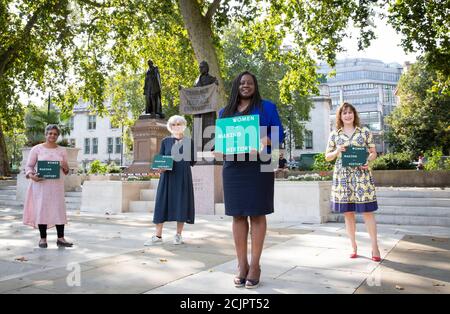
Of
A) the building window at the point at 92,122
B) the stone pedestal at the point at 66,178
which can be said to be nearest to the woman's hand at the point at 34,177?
the stone pedestal at the point at 66,178

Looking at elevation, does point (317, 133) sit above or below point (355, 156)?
above

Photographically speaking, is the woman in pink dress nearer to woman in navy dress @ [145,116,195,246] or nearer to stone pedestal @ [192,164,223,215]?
woman in navy dress @ [145,116,195,246]

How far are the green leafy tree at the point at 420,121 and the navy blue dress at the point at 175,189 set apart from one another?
30.3 m

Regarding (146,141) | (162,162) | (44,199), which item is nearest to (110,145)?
(146,141)

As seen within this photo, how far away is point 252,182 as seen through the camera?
403 centimetres

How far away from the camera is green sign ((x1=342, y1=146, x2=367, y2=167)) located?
5.27m

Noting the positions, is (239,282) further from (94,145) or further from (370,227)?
(94,145)

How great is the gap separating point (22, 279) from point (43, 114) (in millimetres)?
20757

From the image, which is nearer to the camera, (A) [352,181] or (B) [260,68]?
(A) [352,181]

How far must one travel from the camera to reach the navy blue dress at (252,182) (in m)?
4.02

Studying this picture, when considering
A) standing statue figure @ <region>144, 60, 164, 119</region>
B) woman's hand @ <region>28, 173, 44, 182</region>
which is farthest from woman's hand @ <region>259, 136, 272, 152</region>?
standing statue figure @ <region>144, 60, 164, 119</region>

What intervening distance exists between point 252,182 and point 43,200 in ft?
13.3

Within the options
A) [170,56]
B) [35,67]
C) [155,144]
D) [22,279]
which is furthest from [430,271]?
[35,67]
